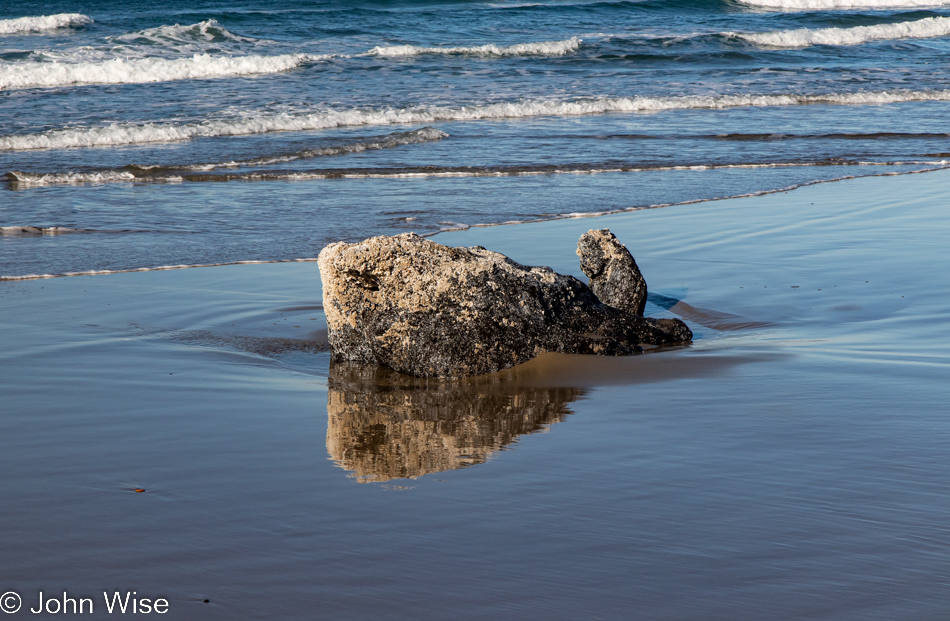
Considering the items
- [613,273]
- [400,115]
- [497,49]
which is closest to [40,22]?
[497,49]

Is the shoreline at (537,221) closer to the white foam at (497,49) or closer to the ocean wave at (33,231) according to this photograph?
the ocean wave at (33,231)

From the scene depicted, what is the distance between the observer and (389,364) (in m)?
4.05

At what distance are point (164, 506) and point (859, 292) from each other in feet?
13.4

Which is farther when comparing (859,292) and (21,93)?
(21,93)

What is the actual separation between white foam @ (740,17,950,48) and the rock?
71.8 ft

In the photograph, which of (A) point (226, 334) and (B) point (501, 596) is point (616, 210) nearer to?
(A) point (226, 334)

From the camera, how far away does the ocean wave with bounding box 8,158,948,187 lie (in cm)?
975

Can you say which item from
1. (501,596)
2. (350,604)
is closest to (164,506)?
(350,604)

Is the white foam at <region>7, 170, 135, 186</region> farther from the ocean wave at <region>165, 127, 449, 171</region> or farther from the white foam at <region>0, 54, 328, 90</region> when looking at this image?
the white foam at <region>0, 54, 328, 90</region>

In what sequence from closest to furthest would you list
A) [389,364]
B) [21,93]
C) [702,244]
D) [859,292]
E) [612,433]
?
[612,433]
[389,364]
[859,292]
[702,244]
[21,93]

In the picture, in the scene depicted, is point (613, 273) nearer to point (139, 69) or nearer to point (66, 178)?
point (66, 178)

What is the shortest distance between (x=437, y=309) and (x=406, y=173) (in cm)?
627

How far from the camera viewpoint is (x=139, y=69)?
19.0m

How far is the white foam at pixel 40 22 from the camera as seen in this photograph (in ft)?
83.5
